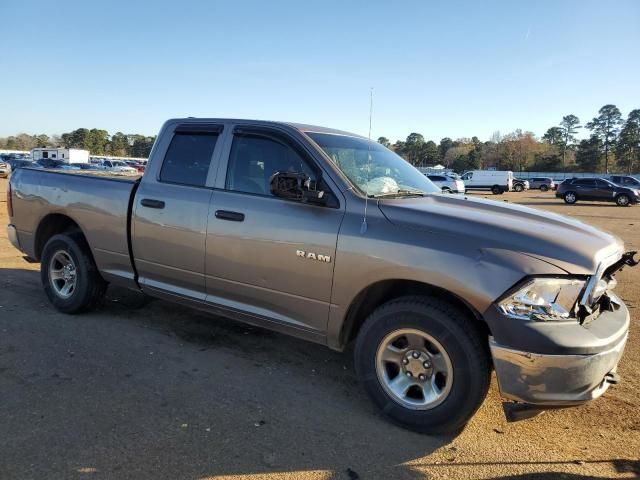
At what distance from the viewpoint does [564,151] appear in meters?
120

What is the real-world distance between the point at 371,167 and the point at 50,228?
146 inches

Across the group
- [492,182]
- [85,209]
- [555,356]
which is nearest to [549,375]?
[555,356]

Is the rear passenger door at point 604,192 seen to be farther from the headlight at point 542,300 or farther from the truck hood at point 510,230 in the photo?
the headlight at point 542,300

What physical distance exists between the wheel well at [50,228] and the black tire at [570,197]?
3333cm

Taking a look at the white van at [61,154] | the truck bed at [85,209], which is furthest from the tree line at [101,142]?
the truck bed at [85,209]

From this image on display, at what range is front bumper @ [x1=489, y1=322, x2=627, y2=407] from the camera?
9.24ft

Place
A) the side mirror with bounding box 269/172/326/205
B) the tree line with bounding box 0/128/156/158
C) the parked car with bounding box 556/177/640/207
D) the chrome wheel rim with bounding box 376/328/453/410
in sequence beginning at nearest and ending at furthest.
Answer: the chrome wheel rim with bounding box 376/328/453/410
the side mirror with bounding box 269/172/326/205
the parked car with bounding box 556/177/640/207
the tree line with bounding box 0/128/156/158

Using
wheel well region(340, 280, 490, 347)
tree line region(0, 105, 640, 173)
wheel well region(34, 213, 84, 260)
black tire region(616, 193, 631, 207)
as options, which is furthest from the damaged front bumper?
tree line region(0, 105, 640, 173)

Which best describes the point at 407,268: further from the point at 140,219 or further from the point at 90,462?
the point at 140,219

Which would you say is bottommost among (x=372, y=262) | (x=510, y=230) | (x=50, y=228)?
(x=50, y=228)

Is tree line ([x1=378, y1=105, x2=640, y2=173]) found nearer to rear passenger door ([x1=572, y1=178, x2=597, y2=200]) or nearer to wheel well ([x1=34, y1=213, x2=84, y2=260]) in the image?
rear passenger door ([x1=572, y1=178, x2=597, y2=200])

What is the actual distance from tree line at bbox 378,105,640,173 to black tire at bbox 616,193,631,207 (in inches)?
2515

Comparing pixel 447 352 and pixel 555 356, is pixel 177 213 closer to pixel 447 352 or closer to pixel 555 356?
pixel 447 352

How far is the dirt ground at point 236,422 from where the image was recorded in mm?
2875
